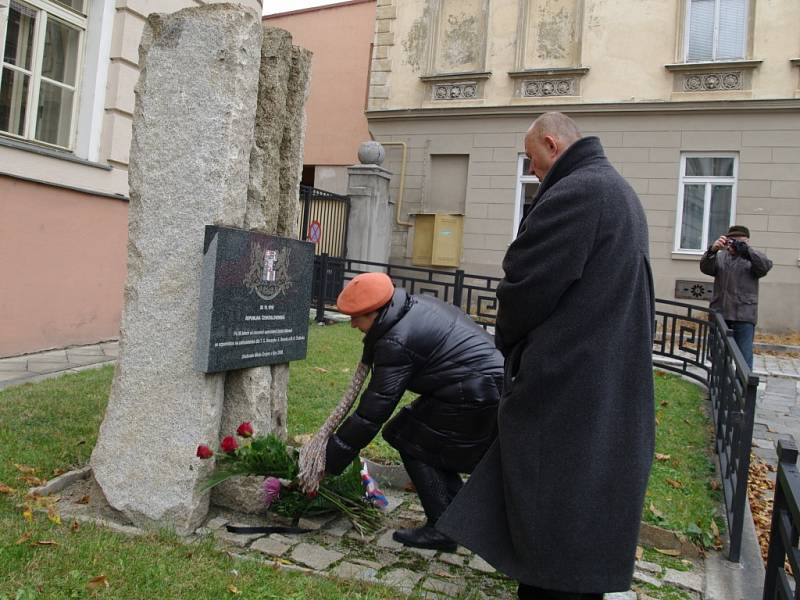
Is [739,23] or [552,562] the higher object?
[739,23]

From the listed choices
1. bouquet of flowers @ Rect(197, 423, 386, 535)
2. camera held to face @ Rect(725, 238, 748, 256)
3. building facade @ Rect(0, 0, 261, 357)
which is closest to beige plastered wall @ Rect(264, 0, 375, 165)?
building facade @ Rect(0, 0, 261, 357)

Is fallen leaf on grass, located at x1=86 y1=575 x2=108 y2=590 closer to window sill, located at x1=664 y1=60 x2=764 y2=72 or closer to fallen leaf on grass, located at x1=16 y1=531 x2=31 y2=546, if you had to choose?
fallen leaf on grass, located at x1=16 y1=531 x2=31 y2=546

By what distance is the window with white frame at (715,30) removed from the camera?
45.7ft

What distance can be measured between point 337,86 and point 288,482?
66.9 feet

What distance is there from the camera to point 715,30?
14.0 metres

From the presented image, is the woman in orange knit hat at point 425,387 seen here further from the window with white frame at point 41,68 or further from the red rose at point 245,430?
the window with white frame at point 41,68

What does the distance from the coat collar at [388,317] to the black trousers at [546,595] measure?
4.21 feet

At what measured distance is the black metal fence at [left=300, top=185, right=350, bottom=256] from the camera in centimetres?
1389

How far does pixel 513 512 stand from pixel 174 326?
78.6 inches

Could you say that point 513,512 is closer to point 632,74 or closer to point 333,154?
point 632,74

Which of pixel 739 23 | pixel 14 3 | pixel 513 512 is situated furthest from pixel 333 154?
pixel 513 512

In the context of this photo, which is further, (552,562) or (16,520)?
(16,520)

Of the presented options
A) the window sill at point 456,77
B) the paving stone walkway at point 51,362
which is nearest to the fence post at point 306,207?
the window sill at point 456,77

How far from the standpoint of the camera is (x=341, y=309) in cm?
350
